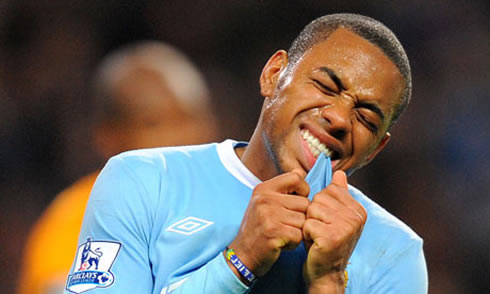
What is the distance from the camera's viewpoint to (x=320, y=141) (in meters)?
2.33

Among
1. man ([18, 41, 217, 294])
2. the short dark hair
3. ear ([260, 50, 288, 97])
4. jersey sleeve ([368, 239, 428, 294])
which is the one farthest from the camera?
man ([18, 41, 217, 294])

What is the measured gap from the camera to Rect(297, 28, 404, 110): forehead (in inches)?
94.0

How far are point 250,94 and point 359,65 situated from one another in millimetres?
3199

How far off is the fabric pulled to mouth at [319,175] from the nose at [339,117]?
0.11 m

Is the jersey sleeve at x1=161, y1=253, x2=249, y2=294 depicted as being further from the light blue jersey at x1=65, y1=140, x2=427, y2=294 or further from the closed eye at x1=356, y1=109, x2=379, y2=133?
the closed eye at x1=356, y1=109, x2=379, y2=133

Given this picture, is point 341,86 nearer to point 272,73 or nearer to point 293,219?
point 272,73

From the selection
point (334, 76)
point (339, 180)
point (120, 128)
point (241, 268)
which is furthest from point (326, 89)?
point (120, 128)

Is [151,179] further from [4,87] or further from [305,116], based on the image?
[4,87]

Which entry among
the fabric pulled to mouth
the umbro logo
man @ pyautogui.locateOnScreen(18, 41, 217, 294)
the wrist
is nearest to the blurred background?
man @ pyautogui.locateOnScreen(18, 41, 217, 294)

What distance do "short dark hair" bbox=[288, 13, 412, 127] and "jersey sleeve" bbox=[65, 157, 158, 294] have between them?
2.26 ft

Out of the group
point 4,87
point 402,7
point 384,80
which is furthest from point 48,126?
point 384,80

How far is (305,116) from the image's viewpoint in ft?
7.80

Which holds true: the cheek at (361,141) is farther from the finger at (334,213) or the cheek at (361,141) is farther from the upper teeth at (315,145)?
the finger at (334,213)

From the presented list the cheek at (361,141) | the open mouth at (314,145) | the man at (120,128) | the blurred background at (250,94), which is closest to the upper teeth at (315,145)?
the open mouth at (314,145)
